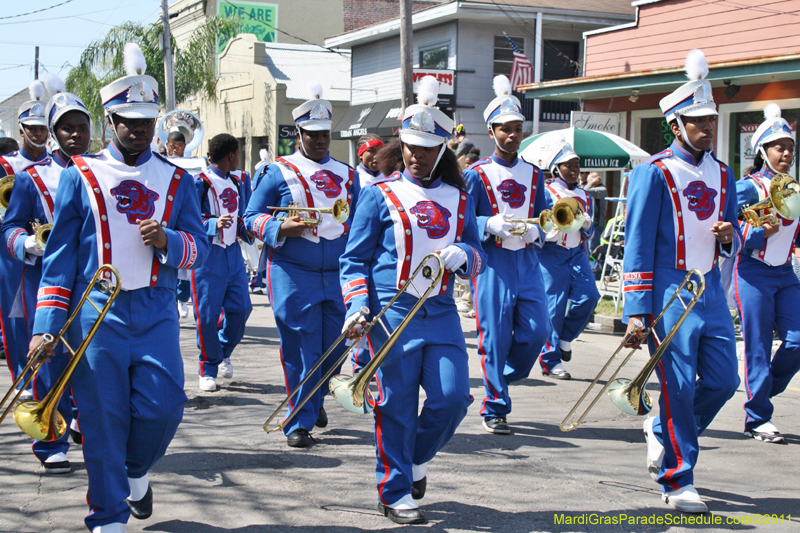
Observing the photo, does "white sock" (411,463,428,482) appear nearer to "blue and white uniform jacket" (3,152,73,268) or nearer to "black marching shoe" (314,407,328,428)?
"black marching shoe" (314,407,328,428)

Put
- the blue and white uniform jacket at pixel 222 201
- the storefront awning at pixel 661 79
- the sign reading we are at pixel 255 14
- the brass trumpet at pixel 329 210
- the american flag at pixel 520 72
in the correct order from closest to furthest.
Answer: the brass trumpet at pixel 329 210
the blue and white uniform jacket at pixel 222 201
the storefront awning at pixel 661 79
the american flag at pixel 520 72
the sign reading we are at pixel 255 14

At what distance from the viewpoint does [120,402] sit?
12.9 ft

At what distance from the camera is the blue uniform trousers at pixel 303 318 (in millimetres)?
6008

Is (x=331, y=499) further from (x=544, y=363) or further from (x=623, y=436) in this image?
(x=544, y=363)

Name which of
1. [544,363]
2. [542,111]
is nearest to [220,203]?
[544,363]

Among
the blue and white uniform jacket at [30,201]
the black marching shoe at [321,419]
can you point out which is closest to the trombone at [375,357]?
the black marching shoe at [321,419]

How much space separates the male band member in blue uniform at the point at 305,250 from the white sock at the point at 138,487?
5.47 feet

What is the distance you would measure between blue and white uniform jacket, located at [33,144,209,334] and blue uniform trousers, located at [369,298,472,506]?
1152 millimetres

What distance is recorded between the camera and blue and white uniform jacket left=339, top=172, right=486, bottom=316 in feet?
15.0

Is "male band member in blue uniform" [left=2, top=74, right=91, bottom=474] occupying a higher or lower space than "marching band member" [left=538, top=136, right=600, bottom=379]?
higher

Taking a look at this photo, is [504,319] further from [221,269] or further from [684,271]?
[221,269]

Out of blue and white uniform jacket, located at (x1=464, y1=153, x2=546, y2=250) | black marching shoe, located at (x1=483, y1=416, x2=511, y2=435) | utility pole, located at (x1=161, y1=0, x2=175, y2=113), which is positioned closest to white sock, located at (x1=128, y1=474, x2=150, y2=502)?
black marching shoe, located at (x1=483, y1=416, x2=511, y2=435)

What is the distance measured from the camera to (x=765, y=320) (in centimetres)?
619

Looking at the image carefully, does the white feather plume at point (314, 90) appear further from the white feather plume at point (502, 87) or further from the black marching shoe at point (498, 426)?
the black marching shoe at point (498, 426)
